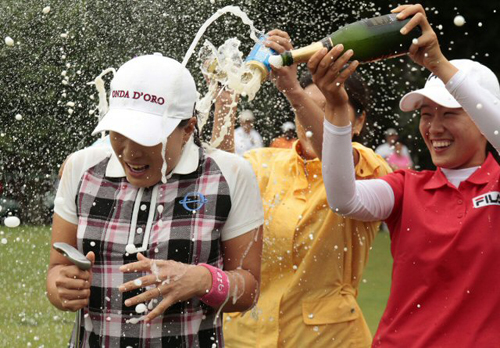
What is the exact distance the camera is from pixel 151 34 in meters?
6.04

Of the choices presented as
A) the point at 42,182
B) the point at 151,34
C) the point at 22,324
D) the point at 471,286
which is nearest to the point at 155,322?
the point at 471,286

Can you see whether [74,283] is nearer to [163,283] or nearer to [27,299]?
[163,283]

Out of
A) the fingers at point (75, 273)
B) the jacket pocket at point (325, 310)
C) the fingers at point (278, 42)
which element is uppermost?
the fingers at point (278, 42)

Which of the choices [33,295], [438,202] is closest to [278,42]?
[438,202]

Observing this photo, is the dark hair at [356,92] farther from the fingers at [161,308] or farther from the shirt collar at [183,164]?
the fingers at [161,308]

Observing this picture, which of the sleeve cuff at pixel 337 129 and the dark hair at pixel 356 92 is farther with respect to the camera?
the dark hair at pixel 356 92

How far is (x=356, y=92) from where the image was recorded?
14.3ft

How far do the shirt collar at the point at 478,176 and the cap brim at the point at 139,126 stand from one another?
Result: 1.18 m

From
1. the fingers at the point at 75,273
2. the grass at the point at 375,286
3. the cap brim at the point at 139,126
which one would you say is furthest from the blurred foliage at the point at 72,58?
the grass at the point at 375,286

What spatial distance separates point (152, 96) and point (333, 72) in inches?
27.8

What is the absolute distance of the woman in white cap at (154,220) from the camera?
3111mm

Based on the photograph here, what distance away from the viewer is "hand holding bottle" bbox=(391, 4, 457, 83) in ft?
10.5

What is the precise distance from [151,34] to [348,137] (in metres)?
2.92

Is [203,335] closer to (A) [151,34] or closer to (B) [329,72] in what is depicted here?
(B) [329,72]
